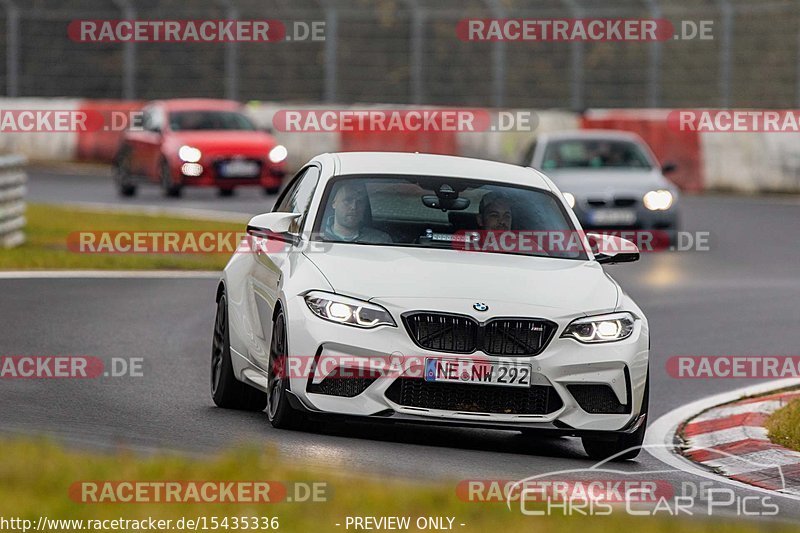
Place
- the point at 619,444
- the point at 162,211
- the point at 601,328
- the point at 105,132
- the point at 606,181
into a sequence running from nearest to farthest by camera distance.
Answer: the point at 601,328, the point at 619,444, the point at 606,181, the point at 162,211, the point at 105,132

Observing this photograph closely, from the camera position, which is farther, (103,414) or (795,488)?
(103,414)

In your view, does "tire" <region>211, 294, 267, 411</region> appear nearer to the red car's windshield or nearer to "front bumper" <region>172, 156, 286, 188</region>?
"front bumper" <region>172, 156, 286, 188</region>

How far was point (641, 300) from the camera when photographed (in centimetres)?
1817

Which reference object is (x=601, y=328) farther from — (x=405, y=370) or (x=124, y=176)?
(x=124, y=176)

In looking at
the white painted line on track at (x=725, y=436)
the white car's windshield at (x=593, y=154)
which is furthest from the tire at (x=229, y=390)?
the white car's windshield at (x=593, y=154)

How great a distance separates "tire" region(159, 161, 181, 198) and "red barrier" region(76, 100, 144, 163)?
6.68 m

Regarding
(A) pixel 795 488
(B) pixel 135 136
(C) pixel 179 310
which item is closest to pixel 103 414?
(A) pixel 795 488

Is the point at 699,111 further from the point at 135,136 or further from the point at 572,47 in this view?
the point at 135,136

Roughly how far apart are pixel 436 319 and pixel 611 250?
1712mm

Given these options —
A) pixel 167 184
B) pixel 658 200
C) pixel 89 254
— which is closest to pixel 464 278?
pixel 89 254

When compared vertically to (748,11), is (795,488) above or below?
below

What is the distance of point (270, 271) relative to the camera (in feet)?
33.7

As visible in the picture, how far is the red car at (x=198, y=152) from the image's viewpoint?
1215 inches

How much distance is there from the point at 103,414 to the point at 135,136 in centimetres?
2264
